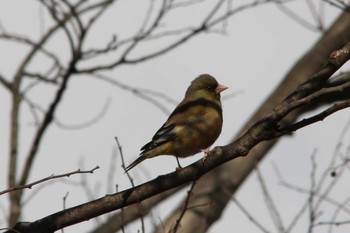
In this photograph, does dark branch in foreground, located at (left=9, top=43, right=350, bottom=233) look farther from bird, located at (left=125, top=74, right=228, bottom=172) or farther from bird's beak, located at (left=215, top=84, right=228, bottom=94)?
bird's beak, located at (left=215, top=84, right=228, bottom=94)

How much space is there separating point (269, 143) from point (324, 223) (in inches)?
210

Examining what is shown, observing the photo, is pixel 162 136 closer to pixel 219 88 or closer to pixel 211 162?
pixel 219 88

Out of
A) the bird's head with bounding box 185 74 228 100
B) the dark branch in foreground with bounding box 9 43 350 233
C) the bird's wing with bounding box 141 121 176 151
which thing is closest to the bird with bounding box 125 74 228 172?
the bird's wing with bounding box 141 121 176 151

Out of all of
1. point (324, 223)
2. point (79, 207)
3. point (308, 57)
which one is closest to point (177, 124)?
point (324, 223)

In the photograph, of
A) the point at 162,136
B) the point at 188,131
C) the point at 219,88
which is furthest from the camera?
the point at 219,88

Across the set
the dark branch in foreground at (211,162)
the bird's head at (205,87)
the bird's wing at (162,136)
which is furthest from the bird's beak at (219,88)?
the dark branch in foreground at (211,162)

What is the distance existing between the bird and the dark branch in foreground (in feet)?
5.64

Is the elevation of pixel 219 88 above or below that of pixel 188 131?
above

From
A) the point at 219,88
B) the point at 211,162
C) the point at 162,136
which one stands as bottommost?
the point at 211,162

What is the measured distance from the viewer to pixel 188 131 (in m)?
7.37

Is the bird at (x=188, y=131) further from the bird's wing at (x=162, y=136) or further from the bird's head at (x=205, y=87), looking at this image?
the bird's head at (x=205, y=87)

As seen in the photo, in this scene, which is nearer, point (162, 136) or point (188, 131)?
point (162, 136)

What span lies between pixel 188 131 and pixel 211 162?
8.06 ft

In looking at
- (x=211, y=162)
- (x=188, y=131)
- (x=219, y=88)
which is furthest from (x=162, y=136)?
(x=211, y=162)
